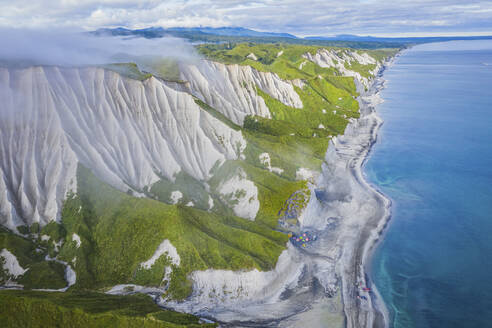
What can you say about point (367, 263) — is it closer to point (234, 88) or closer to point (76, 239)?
point (76, 239)

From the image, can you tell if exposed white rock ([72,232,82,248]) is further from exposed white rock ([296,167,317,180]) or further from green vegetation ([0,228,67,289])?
exposed white rock ([296,167,317,180])

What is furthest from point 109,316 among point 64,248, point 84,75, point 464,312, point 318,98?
point 318,98

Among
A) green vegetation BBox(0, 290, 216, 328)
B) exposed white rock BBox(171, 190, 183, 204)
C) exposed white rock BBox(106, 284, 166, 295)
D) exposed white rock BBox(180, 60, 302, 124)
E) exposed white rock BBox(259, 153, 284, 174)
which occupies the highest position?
exposed white rock BBox(180, 60, 302, 124)

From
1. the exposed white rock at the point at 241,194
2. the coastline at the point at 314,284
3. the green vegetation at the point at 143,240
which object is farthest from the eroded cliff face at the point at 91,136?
the coastline at the point at 314,284

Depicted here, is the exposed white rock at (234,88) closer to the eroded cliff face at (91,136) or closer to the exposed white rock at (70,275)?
the eroded cliff face at (91,136)

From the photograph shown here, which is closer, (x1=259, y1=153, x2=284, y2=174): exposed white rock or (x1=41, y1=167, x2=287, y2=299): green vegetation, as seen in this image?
(x1=41, y1=167, x2=287, y2=299): green vegetation

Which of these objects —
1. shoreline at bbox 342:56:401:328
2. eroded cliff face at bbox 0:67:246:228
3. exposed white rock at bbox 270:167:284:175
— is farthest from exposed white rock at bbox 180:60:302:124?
shoreline at bbox 342:56:401:328
